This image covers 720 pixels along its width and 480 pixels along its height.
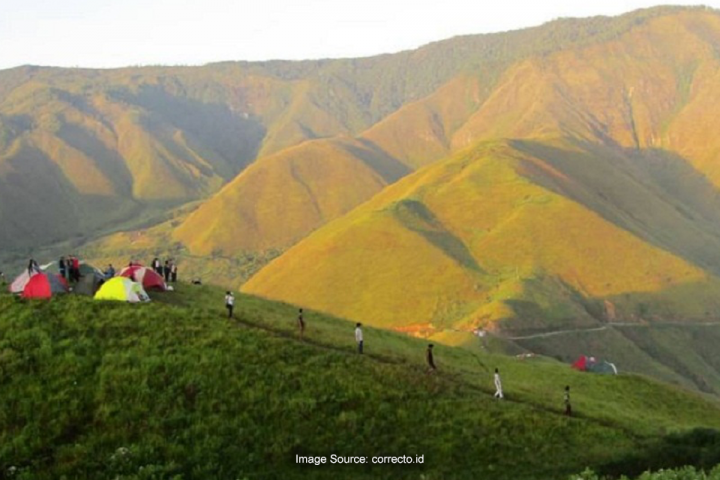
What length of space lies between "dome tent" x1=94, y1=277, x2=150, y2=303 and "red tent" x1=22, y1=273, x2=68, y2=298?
91.6 inches

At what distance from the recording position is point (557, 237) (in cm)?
19212

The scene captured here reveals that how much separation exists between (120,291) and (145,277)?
5159 mm

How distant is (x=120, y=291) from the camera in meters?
42.4

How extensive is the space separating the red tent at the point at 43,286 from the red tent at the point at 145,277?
199 inches

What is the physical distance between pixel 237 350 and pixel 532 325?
369 feet

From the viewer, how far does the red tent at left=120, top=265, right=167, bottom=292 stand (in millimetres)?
46812

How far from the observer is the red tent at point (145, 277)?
4681 cm

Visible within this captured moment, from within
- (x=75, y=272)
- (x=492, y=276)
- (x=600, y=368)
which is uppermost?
(x=75, y=272)

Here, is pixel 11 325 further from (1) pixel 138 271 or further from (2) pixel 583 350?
(2) pixel 583 350

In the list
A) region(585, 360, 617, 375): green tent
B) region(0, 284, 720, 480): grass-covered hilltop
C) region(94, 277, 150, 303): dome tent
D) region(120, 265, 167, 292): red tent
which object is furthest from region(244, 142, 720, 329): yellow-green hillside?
region(0, 284, 720, 480): grass-covered hilltop

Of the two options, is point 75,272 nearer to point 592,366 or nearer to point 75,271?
point 75,271

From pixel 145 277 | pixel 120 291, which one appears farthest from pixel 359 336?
pixel 145 277

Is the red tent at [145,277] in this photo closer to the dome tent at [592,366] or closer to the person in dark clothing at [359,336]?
the person in dark clothing at [359,336]

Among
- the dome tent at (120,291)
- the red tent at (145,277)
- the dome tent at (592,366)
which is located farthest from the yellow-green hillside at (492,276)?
the dome tent at (120,291)
